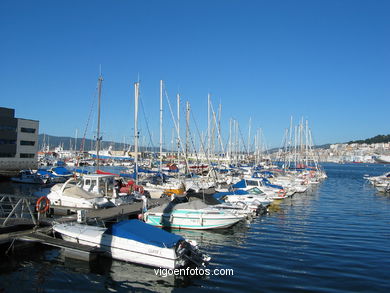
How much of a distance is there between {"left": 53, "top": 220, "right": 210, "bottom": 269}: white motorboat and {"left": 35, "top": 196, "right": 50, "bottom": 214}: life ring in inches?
141

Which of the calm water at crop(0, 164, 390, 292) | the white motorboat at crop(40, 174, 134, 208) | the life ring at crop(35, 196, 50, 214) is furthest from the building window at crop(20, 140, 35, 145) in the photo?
the calm water at crop(0, 164, 390, 292)

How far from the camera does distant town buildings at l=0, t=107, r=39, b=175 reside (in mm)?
65000

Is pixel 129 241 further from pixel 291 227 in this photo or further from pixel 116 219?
pixel 291 227

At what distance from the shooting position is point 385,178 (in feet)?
199

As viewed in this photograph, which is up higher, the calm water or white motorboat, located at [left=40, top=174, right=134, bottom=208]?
white motorboat, located at [left=40, top=174, right=134, bottom=208]

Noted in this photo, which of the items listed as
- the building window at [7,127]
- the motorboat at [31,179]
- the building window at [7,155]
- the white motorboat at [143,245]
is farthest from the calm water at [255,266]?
the building window at [7,127]

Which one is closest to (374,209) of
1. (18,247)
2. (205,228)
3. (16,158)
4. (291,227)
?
(291,227)

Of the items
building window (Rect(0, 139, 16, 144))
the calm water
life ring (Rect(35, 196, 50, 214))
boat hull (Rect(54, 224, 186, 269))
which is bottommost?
the calm water

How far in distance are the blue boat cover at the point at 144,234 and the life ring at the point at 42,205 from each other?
533cm

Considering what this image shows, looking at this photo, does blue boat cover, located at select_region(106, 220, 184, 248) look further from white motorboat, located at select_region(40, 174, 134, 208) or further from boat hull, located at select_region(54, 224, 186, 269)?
white motorboat, located at select_region(40, 174, 134, 208)

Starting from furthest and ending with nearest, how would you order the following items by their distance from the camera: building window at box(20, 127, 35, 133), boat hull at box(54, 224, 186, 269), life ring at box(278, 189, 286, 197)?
building window at box(20, 127, 35, 133) < life ring at box(278, 189, 286, 197) < boat hull at box(54, 224, 186, 269)

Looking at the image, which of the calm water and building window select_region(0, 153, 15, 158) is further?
building window select_region(0, 153, 15, 158)

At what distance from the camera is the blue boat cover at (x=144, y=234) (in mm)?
14609

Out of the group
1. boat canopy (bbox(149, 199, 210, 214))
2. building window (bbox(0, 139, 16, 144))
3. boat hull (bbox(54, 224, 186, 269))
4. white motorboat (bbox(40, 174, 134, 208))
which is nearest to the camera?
boat hull (bbox(54, 224, 186, 269))
